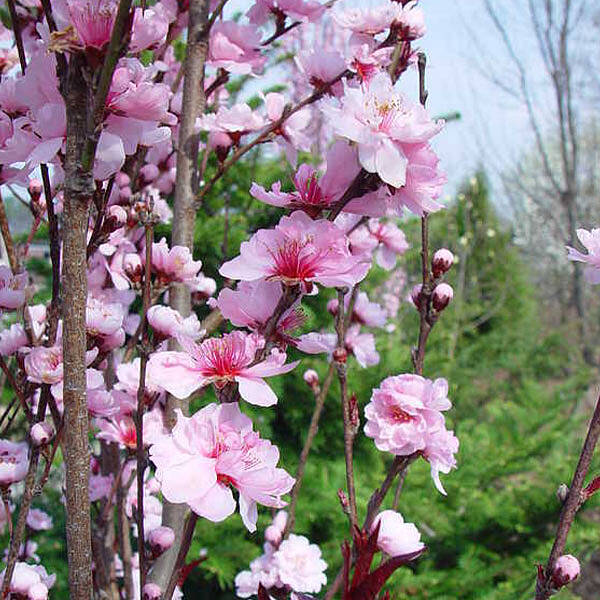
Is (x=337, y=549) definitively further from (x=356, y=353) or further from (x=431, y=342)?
(x=431, y=342)

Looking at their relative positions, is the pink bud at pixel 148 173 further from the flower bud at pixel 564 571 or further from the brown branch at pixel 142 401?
the flower bud at pixel 564 571

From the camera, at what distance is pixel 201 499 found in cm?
50

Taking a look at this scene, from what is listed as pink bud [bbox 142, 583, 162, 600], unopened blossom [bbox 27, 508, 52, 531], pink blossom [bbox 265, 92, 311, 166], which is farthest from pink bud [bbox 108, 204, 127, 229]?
unopened blossom [bbox 27, 508, 52, 531]

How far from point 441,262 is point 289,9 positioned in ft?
1.66

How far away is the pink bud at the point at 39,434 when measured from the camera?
0.76 metres

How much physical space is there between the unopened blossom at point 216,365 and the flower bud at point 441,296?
0.36m

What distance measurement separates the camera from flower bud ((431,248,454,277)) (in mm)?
869

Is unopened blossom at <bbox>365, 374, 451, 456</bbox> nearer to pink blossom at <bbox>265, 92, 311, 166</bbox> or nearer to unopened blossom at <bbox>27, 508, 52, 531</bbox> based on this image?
pink blossom at <bbox>265, 92, 311, 166</bbox>

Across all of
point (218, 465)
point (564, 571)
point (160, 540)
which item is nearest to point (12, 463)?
point (160, 540)

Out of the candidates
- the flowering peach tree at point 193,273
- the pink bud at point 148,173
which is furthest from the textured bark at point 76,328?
the pink bud at point 148,173

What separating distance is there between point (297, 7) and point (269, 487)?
82 centimetres

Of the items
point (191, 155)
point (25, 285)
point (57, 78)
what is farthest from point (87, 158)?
point (191, 155)

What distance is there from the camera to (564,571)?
669 mm

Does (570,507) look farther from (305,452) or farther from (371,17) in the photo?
(371,17)
